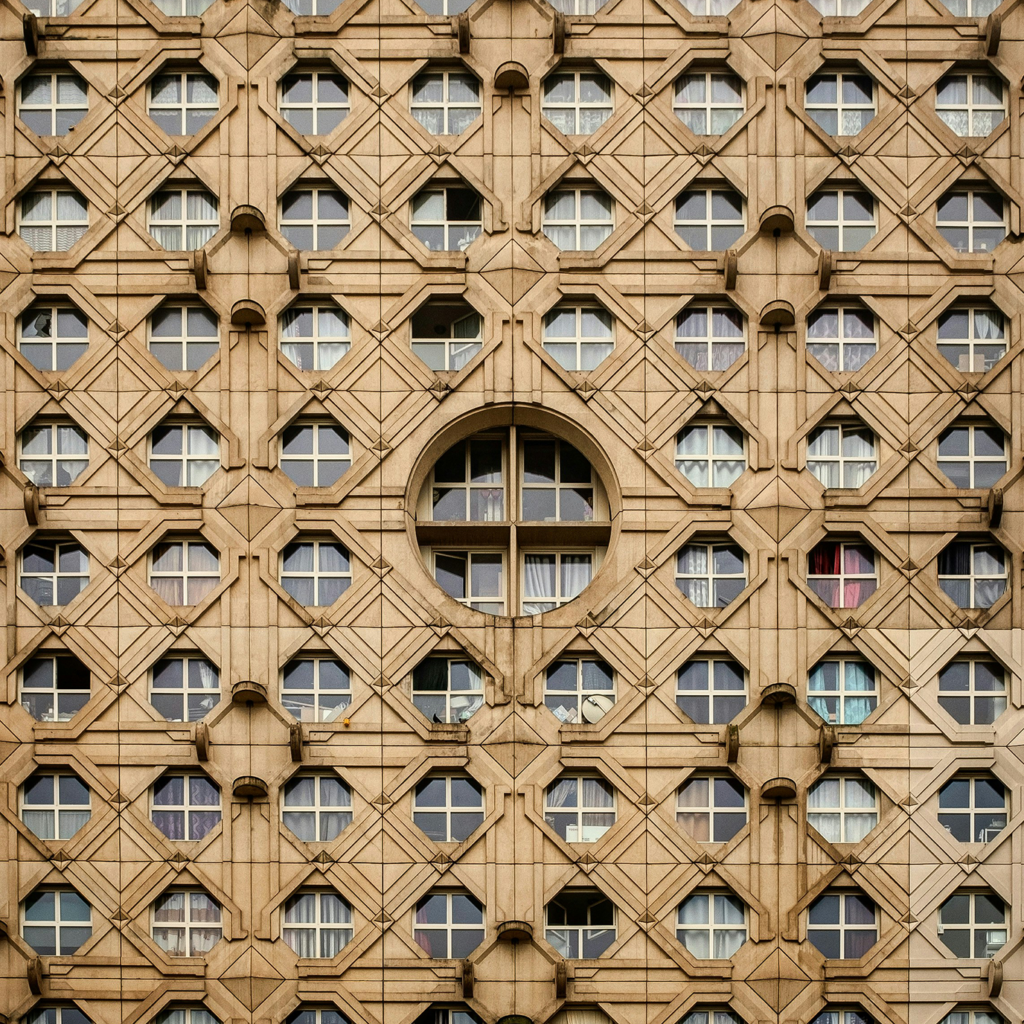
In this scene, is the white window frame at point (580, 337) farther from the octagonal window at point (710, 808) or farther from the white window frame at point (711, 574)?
the octagonal window at point (710, 808)

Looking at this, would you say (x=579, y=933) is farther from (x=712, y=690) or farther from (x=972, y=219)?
(x=972, y=219)

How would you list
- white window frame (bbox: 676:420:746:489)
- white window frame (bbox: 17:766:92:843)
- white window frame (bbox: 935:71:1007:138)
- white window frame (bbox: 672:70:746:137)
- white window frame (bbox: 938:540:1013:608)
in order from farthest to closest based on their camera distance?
1. white window frame (bbox: 935:71:1007:138)
2. white window frame (bbox: 672:70:746:137)
3. white window frame (bbox: 676:420:746:489)
4. white window frame (bbox: 938:540:1013:608)
5. white window frame (bbox: 17:766:92:843)

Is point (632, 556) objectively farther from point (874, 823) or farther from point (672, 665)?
point (874, 823)

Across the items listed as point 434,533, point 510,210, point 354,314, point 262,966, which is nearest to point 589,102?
point 510,210

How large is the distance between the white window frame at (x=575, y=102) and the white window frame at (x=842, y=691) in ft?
35.0

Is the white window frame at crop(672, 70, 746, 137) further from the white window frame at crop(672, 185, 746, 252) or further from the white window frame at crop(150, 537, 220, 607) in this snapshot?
the white window frame at crop(150, 537, 220, 607)

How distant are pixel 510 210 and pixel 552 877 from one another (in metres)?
12.0

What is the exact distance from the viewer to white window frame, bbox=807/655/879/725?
3672cm

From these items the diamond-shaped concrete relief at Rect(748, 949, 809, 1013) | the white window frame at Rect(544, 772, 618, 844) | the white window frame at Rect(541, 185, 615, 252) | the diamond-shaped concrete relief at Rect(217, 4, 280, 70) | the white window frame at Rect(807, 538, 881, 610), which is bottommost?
the diamond-shaped concrete relief at Rect(748, 949, 809, 1013)

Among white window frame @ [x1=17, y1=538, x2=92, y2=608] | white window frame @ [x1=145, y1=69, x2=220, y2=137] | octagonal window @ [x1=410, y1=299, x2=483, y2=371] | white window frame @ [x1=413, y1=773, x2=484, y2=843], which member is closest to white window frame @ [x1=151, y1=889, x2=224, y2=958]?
white window frame @ [x1=413, y1=773, x2=484, y2=843]

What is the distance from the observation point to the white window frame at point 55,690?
36688 millimetres

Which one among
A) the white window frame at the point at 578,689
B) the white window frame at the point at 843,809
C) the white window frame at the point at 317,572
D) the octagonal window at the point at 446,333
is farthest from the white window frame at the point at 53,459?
the white window frame at the point at 843,809

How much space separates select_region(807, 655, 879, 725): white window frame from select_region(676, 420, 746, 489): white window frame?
3.67 m

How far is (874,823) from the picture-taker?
36.4 m
